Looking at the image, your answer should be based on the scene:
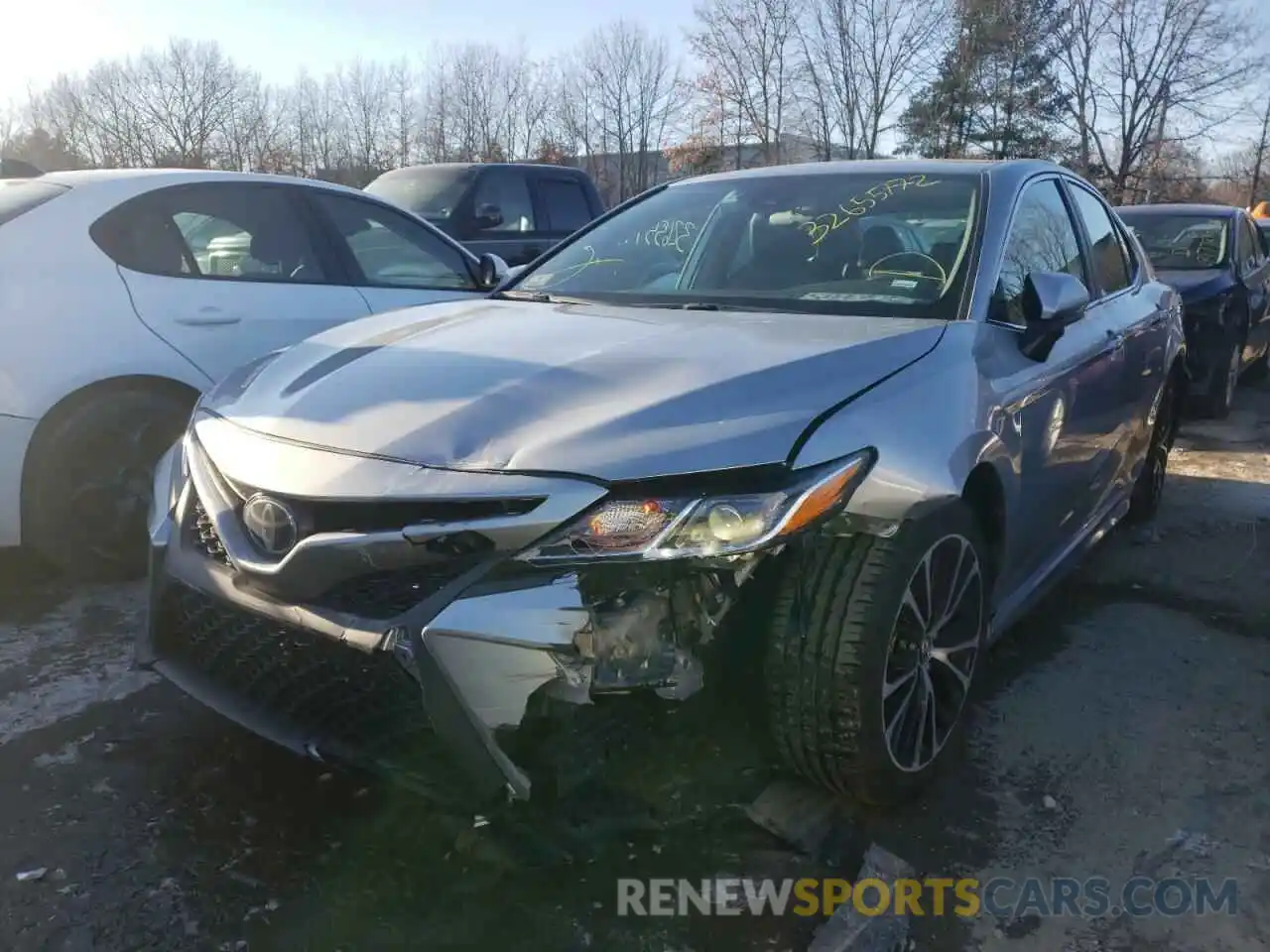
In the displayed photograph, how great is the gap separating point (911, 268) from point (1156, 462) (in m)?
2.58

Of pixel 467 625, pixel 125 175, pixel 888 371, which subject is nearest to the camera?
pixel 467 625

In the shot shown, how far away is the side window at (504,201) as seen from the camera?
9406 mm

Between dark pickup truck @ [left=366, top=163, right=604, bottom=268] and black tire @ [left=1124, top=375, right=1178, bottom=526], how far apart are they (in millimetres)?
5790

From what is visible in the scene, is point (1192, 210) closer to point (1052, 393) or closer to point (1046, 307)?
point (1052, 393)

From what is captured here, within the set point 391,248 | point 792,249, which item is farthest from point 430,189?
point 792,249

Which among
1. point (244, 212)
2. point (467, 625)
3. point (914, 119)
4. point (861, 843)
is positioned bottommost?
point (861, 843)

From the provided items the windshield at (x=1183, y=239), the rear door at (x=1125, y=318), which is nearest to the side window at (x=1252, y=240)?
the windshield at (x=1183, y=239)

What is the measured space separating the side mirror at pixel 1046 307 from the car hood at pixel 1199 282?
15.5 ft

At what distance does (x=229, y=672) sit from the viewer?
2180mm

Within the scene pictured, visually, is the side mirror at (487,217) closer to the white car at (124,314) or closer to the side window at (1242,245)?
the white car at (124,314)

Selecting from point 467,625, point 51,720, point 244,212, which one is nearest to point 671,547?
point 467,625

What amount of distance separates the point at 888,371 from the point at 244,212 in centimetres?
312

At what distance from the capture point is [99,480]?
3.77 meters

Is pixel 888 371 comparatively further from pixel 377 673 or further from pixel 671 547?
pixel 377 673
